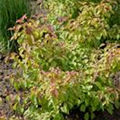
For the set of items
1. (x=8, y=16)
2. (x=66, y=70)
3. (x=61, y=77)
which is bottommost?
(x=66, y=70)

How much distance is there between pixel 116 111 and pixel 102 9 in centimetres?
85

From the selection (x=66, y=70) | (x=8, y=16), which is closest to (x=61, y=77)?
(x=66, y=70)

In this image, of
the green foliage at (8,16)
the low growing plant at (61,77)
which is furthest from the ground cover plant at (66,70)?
the green foliage at (8,16)

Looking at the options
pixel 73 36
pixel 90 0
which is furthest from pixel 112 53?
pixel 90 0

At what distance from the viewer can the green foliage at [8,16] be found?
3.82 meters

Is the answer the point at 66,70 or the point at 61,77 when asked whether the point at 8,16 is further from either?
the point at 61,77

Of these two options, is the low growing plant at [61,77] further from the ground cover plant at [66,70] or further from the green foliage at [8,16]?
the green foliage at [8,16]

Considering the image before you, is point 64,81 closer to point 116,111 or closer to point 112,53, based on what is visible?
point 112,53

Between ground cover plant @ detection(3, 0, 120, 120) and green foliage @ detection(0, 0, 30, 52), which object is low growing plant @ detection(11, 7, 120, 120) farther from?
green foliage @ detection(0, 0, 30, 52)

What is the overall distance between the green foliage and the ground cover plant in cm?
73

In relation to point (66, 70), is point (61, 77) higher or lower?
higher

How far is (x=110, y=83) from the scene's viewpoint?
295cm

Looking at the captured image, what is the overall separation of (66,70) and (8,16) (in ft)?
3.69

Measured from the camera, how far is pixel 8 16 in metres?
3.87
